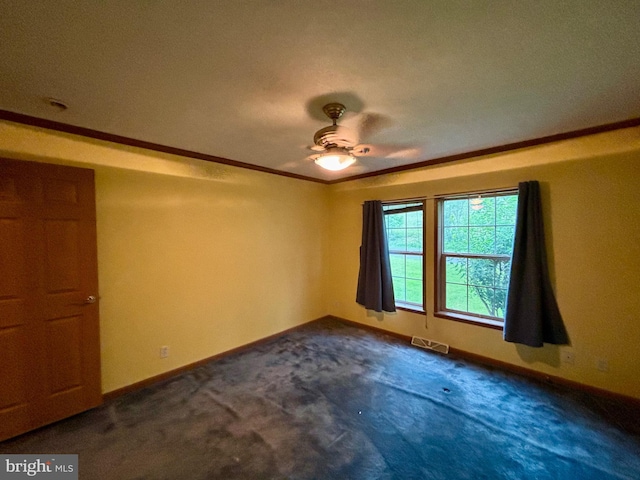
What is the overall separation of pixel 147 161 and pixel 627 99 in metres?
3.98

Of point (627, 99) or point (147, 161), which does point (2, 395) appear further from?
point (627, 99)

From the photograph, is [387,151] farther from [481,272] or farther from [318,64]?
[481,272]

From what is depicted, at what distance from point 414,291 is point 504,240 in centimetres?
132

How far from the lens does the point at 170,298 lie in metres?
2.91

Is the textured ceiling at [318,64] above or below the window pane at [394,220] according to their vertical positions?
above

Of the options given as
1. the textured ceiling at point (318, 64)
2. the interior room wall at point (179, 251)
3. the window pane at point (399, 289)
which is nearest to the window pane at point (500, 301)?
the window pane at point (399, 289)

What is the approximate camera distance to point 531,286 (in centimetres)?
271

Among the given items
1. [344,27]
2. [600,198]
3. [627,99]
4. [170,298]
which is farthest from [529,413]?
[170,298]

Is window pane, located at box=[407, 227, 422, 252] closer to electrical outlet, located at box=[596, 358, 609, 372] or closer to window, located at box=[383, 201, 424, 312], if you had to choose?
window, located at box=[383, 201, 424, 312]

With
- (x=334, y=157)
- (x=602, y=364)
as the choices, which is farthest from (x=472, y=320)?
(x=334, y=157)

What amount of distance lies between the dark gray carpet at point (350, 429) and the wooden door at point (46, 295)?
22cm

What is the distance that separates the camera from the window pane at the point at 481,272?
3199 millimetres

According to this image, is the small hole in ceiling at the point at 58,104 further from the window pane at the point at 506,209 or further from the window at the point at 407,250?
the window pane at the point at 506,209

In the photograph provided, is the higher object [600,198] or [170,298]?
[600,198]
